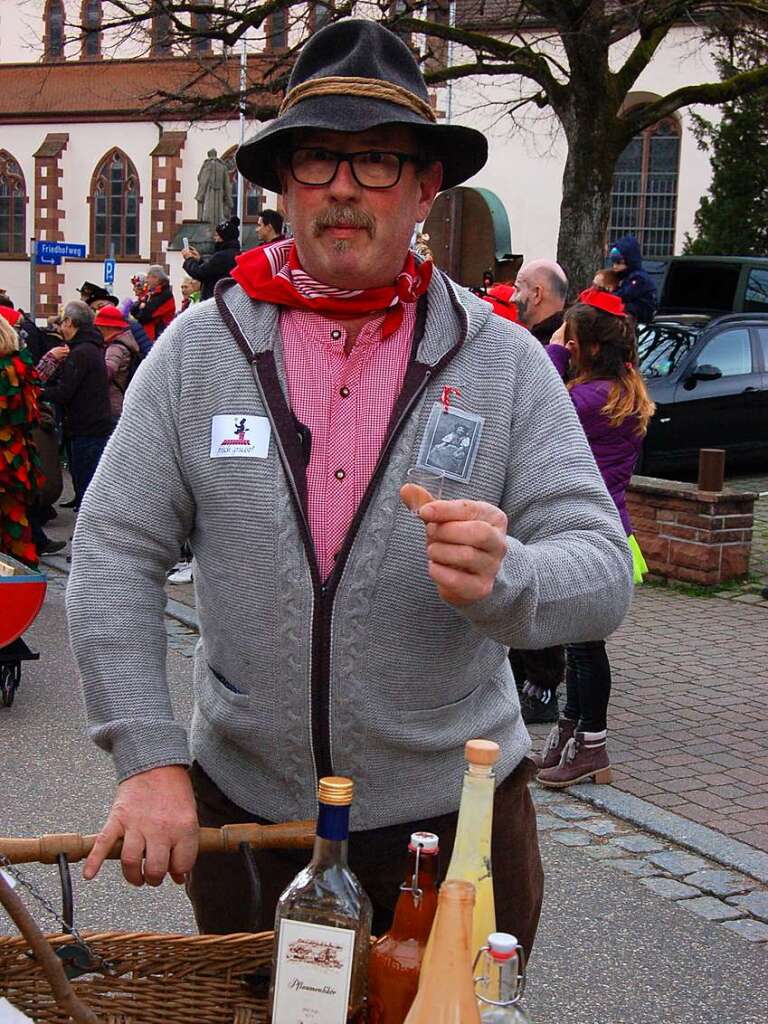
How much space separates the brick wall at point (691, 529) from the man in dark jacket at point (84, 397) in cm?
426

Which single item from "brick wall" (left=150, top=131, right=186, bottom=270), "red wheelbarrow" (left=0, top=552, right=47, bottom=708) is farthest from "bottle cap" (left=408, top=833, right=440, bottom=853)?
"brick wall" (left=150, top=131, right=186, bottom=270)

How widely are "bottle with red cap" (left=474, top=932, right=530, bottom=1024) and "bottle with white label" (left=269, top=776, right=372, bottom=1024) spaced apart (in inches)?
6.7

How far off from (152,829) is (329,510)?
0.54m

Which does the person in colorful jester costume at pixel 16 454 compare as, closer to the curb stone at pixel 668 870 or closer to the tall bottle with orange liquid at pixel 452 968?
the curb stone at pixel 668 870

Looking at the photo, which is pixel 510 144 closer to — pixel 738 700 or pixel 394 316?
pixel 738 700

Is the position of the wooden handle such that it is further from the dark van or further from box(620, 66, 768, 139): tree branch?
the dark van

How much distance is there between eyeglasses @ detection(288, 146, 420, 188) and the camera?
7.30 feet

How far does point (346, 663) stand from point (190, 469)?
392mm

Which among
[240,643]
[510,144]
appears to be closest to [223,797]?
[240,643]

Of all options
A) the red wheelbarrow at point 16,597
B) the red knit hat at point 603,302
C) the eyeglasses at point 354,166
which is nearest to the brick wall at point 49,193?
the red wheelbarrow at point 16,597

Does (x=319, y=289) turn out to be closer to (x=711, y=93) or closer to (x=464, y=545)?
(x=464, y=545)

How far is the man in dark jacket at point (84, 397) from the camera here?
36.7ft

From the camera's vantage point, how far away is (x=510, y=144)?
34781 millimetres

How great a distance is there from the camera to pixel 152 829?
2.03m
